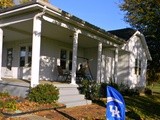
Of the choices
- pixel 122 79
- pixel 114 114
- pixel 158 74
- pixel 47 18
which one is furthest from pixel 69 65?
pixel 158 74

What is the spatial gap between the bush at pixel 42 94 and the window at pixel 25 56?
6.67 m

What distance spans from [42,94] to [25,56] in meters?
7.46

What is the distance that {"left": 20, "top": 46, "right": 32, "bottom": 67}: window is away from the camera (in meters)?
17.8

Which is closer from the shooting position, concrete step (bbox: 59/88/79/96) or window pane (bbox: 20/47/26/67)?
concrete step (bbox: 59/88/79/96)

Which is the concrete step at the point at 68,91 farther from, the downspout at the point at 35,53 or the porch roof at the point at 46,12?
the porch roof at the point at 46,12

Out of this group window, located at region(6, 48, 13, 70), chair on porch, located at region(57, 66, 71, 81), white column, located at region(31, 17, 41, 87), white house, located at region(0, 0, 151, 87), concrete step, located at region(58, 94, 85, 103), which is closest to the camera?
white column, located at region(31, 17, 41, 87)

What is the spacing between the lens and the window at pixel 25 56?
17812mm

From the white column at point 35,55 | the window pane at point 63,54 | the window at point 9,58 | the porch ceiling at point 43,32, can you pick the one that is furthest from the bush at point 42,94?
the window at point 9,58

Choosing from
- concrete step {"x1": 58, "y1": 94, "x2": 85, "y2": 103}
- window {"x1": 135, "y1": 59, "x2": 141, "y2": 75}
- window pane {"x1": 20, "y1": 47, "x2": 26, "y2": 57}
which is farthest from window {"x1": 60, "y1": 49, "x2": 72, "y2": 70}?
window {"x1": 135, "y1": 59, "x2": 141, "y2": 75}

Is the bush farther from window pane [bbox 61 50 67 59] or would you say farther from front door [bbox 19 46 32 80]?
window pane [bbox 61 50 67 59]

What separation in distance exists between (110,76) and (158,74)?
46.4 ft

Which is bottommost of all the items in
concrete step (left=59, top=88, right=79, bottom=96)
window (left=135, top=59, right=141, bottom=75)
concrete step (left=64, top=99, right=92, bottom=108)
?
concrete step (left=64, top=99, right=92, bottom=108)

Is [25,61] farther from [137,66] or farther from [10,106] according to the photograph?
[137,66]

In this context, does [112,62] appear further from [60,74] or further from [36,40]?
[36,40]
